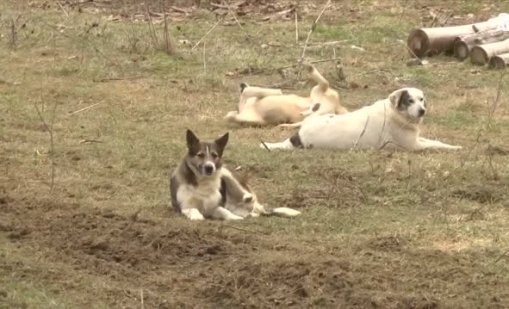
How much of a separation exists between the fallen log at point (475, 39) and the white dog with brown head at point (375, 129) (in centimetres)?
428

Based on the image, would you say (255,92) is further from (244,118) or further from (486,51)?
(486,51)

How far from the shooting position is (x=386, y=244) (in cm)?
714

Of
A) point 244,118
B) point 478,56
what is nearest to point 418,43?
point 478,56

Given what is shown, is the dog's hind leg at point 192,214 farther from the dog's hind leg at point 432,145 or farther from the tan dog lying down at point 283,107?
the tan dog lying down at point 283,107

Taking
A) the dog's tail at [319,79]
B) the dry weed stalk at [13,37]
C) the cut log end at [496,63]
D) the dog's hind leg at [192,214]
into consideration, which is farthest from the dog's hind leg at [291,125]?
the dry weed stalk at [13,37]

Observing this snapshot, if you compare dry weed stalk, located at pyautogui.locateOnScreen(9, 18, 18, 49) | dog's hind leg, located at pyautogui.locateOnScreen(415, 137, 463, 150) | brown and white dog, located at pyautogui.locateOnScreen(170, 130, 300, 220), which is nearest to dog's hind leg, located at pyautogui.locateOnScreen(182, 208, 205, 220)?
brown and white dog, located at pyautogui.locateOnScreen(170, 130, 300, 220)

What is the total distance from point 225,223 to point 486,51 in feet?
24.9

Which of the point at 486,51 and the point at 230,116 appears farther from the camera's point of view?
the point at 486,51

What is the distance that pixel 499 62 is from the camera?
1438cm

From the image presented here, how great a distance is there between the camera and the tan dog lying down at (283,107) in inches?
470

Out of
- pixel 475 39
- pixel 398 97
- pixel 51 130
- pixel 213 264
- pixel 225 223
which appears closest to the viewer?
pixel 213 264

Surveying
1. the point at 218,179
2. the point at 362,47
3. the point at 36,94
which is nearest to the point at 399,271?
the point at 218,179

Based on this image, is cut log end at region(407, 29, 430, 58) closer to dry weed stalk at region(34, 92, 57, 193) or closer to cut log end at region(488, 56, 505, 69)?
cut log end at region(488, 56, 505, 69)

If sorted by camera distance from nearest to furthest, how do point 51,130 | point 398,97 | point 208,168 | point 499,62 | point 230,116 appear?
point 208,168 < point 398,97 < point 51,130 < point 230,116 < point 499,62
